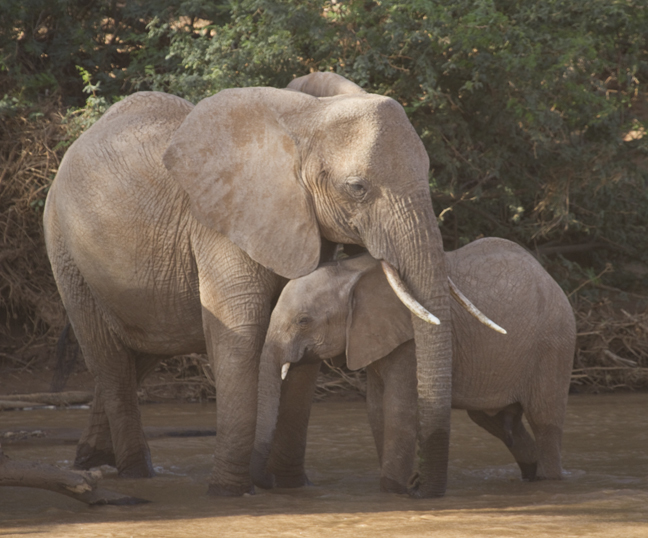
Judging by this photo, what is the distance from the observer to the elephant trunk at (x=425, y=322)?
4.81m

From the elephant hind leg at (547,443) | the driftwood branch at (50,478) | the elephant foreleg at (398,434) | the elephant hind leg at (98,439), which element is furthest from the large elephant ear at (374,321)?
the elephant hind leg at (98,439)

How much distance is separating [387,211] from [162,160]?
1221mm

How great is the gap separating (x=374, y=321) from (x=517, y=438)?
1264 mm

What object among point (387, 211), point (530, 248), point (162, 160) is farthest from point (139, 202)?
point (530, 248)

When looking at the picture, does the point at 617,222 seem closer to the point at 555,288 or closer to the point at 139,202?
the point at 555,288

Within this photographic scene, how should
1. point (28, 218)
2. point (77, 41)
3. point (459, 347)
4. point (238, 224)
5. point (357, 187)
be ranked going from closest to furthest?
1. point (357, 187)
2. point (238, 224)
3. point (459, 347)
4. point (28, 218)
5. point (77, 41)

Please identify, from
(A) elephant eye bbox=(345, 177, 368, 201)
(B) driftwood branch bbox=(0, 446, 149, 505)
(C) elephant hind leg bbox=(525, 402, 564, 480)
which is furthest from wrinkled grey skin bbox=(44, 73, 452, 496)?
(C) elephant hind leg bbox=(525, 402, 564, 480)

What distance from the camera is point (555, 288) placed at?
5738mm

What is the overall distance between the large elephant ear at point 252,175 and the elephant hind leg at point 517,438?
1526 mm

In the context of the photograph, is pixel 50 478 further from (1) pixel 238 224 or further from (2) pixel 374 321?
(2) pixel 374 321

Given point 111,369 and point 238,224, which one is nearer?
point 238,224

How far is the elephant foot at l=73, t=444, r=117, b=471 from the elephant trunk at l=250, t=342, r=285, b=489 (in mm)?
1666

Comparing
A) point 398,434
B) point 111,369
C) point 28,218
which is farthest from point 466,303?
point 28,218

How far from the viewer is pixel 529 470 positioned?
5.83 meters
